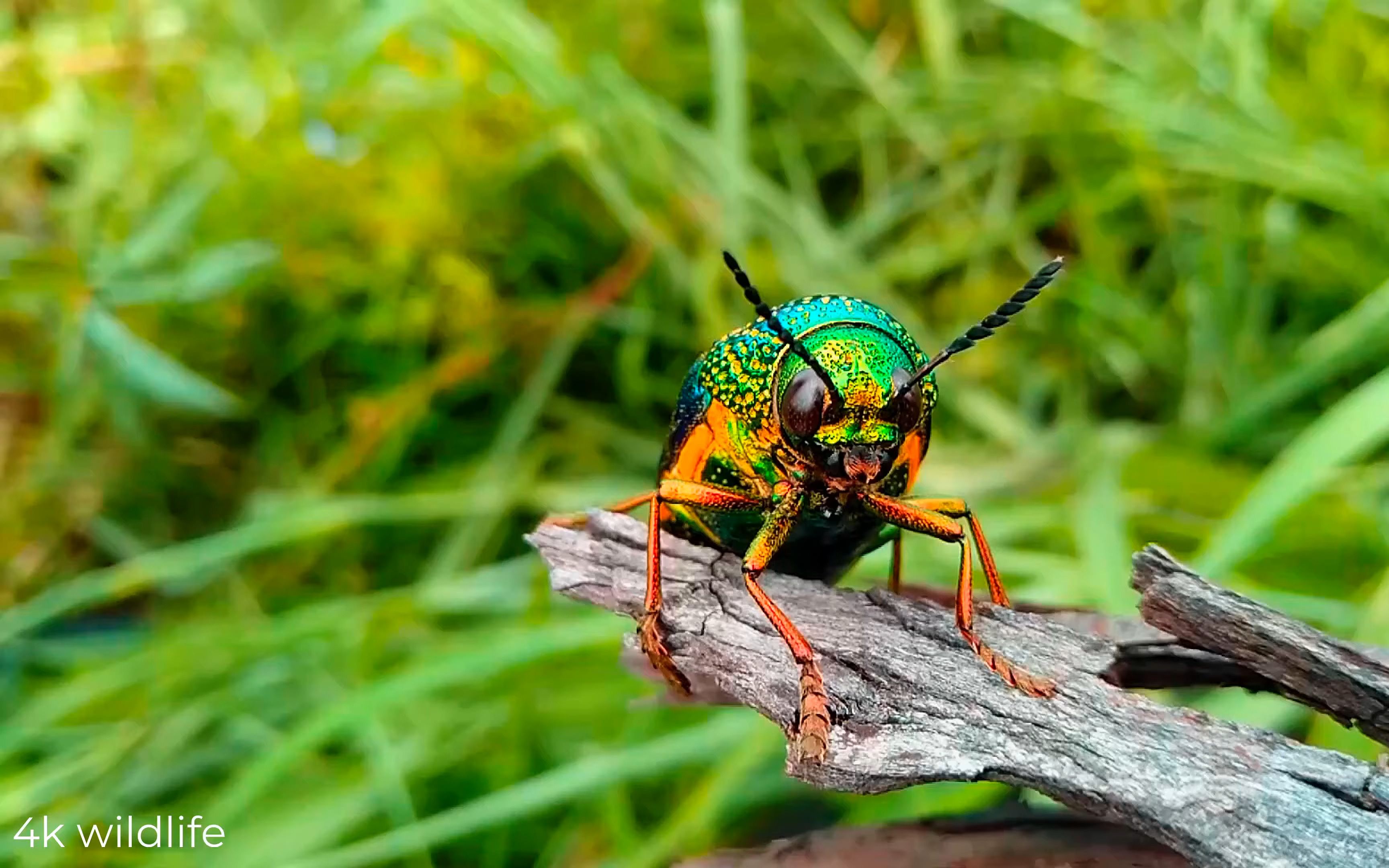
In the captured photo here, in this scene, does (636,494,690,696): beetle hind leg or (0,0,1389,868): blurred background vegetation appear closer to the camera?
(636,494,690,696): beetle hind leg

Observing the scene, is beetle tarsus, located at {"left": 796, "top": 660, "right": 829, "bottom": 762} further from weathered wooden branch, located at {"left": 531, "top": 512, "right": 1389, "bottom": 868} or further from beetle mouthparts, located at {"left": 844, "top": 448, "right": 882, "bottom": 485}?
beetle mouthparts, located at {"left": 844, "top": 448, "right": 882, "bottom": 485}

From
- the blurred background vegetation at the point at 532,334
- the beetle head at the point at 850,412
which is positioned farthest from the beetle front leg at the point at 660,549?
the blurred background vegetation at the point at 532,334

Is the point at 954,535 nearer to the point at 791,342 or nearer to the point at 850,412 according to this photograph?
the point at 850,412

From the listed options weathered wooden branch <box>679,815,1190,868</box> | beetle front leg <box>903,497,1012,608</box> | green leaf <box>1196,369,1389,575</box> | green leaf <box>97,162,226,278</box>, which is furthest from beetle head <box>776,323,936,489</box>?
green leaf <box>97,162,226,278</box>

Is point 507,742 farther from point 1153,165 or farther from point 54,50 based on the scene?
point 54,50

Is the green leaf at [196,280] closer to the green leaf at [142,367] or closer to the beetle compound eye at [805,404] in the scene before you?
the green leaf at [142,367]

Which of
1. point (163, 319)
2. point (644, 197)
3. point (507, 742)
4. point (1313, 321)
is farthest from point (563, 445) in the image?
point (1313, 321)

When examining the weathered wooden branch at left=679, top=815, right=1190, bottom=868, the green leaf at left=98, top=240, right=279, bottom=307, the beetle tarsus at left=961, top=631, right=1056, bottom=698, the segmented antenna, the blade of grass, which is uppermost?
the green leaf at left=98, top=240, right=279, bottom=307

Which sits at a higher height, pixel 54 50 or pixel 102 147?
pixel 54 50
